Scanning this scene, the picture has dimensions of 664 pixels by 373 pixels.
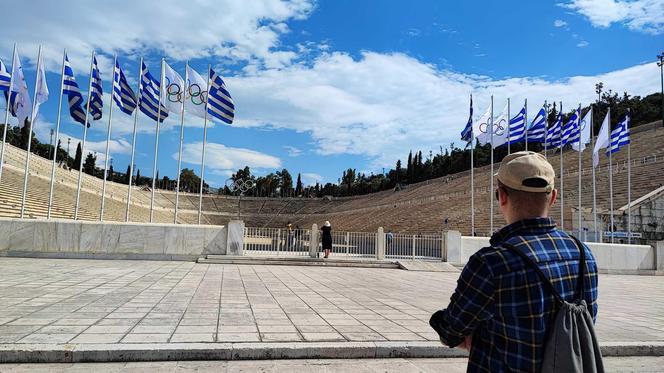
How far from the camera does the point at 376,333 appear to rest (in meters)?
6.14

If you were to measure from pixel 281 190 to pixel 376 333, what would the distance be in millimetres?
112604

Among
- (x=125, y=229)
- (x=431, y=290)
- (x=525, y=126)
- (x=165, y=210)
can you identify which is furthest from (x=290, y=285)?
(x=165, y=210)

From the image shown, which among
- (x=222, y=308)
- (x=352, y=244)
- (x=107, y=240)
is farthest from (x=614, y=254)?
(x=107, y=240)

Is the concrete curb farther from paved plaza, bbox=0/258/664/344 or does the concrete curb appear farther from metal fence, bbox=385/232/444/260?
metal fence, bbox=385/232/444/260

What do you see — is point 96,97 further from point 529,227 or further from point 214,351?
point 529,227

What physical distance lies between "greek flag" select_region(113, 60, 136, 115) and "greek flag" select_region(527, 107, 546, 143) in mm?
19583

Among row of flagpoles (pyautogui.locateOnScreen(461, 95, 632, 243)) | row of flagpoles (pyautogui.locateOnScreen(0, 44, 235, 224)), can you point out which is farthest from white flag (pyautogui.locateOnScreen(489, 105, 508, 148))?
row of flagpoles (pyautogui.locateOnScreen(0, 44, 235, 224))

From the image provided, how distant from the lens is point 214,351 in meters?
4.96

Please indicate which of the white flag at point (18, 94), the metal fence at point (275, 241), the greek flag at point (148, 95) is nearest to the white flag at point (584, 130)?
the metal fence at point (275, 241)

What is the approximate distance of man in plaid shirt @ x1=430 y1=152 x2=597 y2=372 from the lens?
172 cm

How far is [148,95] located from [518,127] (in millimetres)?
17734

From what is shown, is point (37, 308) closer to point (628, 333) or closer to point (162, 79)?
point (628, 333)

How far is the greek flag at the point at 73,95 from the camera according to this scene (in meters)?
18.7

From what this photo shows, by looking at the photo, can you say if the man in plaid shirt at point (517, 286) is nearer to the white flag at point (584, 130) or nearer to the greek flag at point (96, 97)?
the greek flag at point (96, 97)
